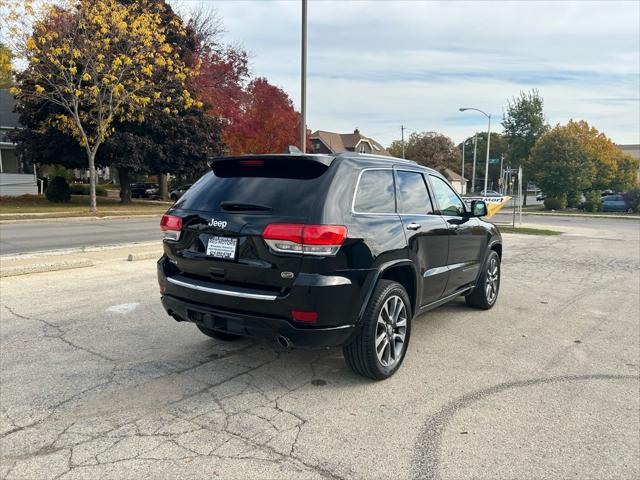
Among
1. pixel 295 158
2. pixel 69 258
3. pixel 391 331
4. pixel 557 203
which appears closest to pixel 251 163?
pixel 295 158

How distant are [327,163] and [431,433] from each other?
2.08 m

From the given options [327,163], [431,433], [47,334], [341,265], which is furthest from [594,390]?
[47,334]

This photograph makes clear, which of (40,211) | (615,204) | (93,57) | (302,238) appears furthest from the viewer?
(615,204)

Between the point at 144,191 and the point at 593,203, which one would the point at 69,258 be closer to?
the point at 144,191

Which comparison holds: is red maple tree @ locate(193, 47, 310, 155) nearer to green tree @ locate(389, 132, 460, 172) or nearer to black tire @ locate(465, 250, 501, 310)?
black tire @ locate(465, 250, 501, 310)

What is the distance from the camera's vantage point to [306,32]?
15.7 meters

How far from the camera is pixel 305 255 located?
11.2ft

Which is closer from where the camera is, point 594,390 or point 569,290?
point 594,390

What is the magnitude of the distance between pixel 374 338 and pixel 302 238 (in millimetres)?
1050

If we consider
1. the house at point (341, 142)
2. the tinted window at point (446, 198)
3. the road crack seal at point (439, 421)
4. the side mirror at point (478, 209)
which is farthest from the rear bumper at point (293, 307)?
the house at point (341, 142)

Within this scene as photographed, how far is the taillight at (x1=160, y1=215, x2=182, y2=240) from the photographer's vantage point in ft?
13.3

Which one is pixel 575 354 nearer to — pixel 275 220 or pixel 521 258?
pixel 275 220

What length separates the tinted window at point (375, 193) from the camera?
→ 3930 millimetres

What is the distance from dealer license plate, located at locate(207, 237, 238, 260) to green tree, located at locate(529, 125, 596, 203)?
46.0 metres
